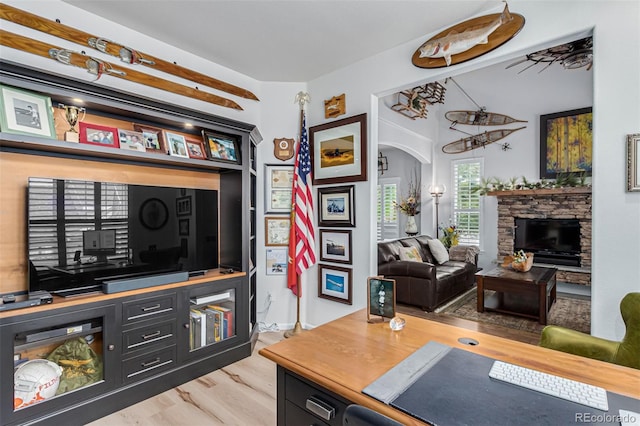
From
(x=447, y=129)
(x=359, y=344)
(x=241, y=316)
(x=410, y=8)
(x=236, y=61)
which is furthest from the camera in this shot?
(x=447, y=129)

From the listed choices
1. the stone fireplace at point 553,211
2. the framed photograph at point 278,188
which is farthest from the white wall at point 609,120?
the stone fireplace at point 553,211

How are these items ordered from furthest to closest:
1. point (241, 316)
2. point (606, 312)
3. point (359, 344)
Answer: point (241, 316) → point (606, 312) → point (359, 344)

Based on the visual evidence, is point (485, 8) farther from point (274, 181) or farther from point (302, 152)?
point (274, 181)

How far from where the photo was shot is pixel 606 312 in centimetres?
196

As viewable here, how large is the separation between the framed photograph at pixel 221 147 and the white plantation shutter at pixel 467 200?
543 cm

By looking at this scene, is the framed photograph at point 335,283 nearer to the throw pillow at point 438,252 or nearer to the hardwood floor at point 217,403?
the hardwood floor at point 217,403

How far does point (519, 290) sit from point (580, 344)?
2.65 metres

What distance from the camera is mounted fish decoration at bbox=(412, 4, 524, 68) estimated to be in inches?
88.9

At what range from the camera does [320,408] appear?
1.11 metres

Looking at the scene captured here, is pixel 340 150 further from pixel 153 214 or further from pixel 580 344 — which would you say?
pixel 580 344

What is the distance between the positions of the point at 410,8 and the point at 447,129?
17.6ft

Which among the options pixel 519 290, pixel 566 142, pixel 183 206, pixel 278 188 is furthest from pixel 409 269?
pixel 566 142

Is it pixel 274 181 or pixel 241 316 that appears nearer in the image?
pixel 241 316

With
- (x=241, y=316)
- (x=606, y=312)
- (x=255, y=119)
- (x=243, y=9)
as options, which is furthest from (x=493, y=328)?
(x=243, y=9)
